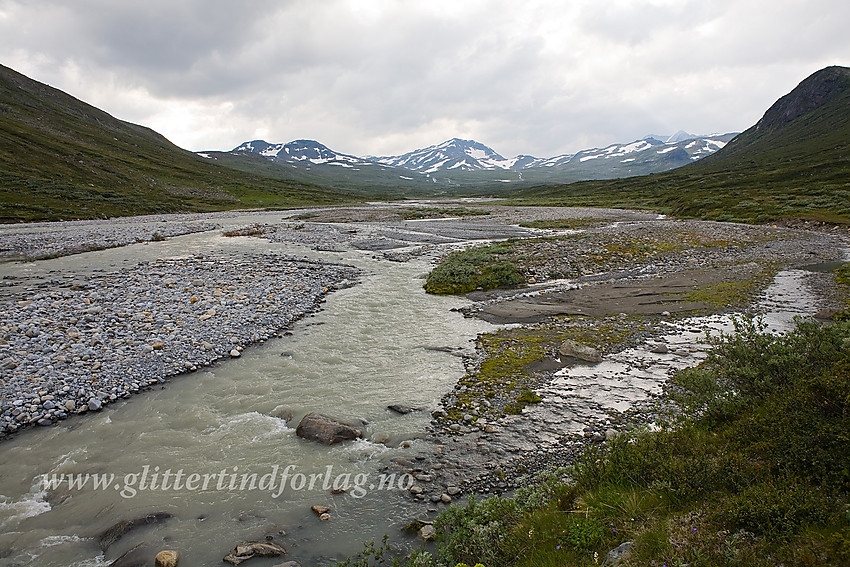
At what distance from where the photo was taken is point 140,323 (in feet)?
51.4

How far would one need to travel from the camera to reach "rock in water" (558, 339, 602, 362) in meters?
13.1

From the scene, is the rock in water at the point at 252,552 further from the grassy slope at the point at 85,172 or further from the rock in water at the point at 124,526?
the grassy slope at the point at 85,172

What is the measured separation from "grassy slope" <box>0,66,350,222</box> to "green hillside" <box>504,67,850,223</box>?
93839 millimetres

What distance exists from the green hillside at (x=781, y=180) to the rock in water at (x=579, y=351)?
163ft

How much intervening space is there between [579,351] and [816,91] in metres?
256

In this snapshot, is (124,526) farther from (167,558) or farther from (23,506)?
(23,506)

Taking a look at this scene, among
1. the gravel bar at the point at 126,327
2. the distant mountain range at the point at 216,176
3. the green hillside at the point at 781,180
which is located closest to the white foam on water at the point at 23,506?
the gravel bar at the point at 126,327

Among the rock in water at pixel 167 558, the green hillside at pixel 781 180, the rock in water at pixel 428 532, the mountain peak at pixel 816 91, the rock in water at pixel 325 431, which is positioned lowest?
the rock in water at pixel 428 532

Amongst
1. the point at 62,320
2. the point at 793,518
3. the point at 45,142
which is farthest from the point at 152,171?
the point at 793,518

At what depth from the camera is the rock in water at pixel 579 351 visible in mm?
13062

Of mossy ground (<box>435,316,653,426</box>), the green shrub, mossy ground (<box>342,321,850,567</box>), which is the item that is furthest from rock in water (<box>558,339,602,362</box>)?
the green shrub

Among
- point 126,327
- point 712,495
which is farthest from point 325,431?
point 126,327

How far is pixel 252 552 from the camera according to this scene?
6.56 metres

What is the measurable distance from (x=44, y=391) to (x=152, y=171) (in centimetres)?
14258
